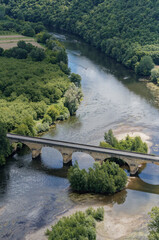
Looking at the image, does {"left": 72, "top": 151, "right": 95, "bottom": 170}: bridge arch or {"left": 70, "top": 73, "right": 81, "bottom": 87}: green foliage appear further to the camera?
{"left": 70, "top": 73, "right": 81, "bottom": 87}: green foliage

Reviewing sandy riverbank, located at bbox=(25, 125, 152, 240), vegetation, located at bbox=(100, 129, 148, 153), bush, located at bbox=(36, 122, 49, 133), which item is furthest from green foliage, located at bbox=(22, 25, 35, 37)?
sandy riverbank, located at bbox=(25, 125, 152, 240)

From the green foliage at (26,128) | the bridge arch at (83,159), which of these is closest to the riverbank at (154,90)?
the bridge arch at (83,159)

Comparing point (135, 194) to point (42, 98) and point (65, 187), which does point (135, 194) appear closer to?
point (65, 187)

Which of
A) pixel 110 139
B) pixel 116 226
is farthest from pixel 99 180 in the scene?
pixel 110 139

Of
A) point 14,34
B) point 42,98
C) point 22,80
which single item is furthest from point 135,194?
point 14,34

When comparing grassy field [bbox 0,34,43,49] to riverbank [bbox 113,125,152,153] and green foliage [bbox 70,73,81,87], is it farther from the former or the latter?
riverbank [bbox 113,125,152,153]

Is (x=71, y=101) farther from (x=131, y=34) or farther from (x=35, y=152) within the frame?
(x=131, y=34)
